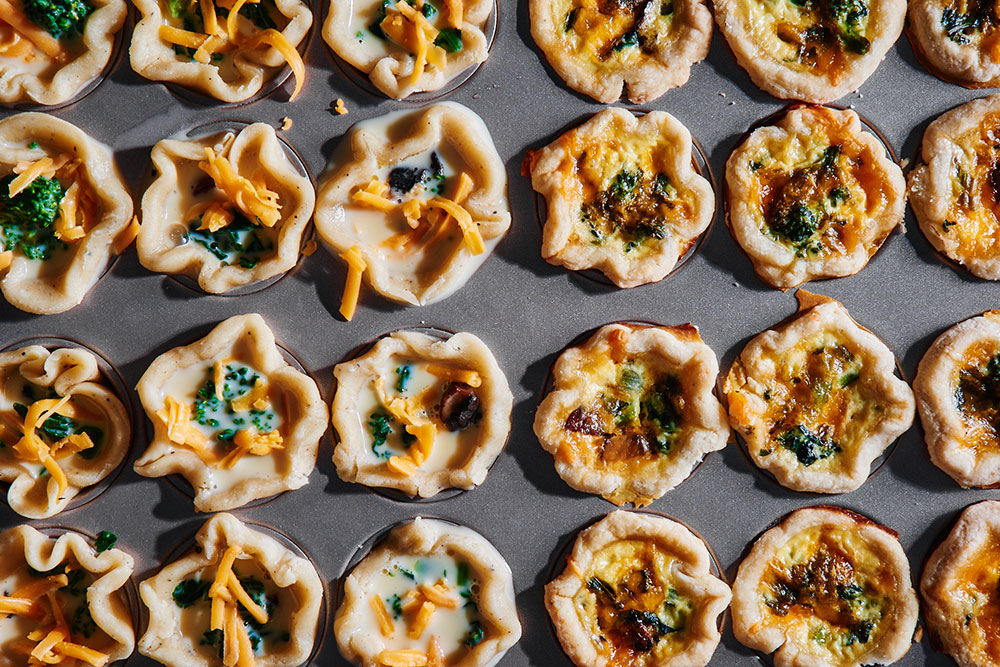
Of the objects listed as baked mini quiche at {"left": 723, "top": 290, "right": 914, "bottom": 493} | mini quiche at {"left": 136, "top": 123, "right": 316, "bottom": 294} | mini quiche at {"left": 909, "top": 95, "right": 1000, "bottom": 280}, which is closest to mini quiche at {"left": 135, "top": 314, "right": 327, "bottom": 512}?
mini quiche at {"left": 136, "top": 123, "right": 316, "bottom": 294}

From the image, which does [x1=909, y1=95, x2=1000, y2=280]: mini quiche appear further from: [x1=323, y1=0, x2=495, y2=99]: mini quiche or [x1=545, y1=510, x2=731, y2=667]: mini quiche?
[x1=323, y1=0, x2=495, y2=99]: mini quiche

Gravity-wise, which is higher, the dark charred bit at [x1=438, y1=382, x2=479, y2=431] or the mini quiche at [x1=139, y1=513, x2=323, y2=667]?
the dark charred bit at [x1=438, y1=382, x2=479, y2=431]

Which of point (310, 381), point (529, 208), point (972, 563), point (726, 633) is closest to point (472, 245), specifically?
Result: point (529, 208)

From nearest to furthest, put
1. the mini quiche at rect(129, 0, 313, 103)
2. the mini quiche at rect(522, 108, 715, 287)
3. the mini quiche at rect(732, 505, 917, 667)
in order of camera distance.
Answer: the mini quiche at rect(129, 0, 313, 103) < the mini quiche at rect(522, 108, 715, 287) < the mini quiche at rect(732, 505, 917, 667)

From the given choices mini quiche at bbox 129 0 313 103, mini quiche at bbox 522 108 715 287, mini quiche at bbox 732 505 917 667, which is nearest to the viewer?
mini quiche at bbox 129 0 313 103

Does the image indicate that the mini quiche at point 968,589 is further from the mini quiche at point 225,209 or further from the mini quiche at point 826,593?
the mini quiche at point 225,209

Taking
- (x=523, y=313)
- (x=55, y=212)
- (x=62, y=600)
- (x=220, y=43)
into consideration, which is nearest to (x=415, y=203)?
(x=523, y=313)

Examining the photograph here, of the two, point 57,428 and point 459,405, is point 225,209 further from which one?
point 459,405
